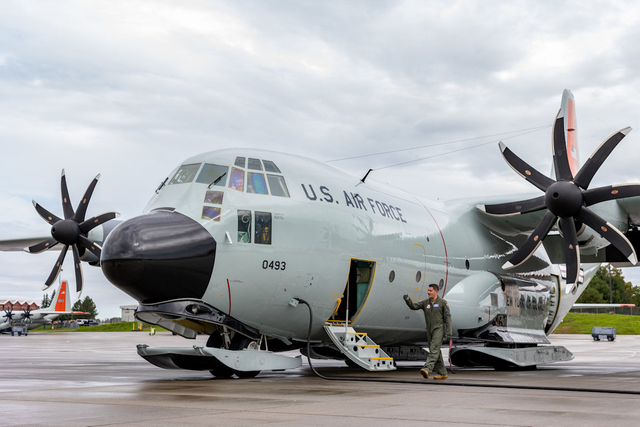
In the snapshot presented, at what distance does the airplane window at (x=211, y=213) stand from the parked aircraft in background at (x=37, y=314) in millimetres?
63446

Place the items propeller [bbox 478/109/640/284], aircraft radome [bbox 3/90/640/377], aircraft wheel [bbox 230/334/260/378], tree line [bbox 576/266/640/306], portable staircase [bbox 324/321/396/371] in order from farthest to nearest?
tree line [bbox 576/266/640/306]
propeller [bbox 478/109/640/284]
portable staircase [bbox 324/321/396/371]
aircraft wheel [bbox 230/334/260/378]
aircraft radome [bbox 3/90/640/377]

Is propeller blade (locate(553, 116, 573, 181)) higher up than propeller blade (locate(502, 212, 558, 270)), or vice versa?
propeller blade (locate(553, 116, 573, 181))

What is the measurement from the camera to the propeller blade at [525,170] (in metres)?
14.9

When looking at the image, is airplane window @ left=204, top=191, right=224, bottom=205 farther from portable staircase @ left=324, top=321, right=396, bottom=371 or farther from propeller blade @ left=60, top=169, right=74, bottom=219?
propeller blade @ left=60, top=169, right=74, bottom=219

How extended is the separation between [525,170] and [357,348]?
631cm

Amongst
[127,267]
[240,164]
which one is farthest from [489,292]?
[127,267]

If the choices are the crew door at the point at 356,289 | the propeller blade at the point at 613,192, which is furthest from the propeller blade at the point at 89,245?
the propeller blade at the point at 613,192

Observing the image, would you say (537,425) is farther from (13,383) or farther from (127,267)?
(13,383)

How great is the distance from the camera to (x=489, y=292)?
15828mm

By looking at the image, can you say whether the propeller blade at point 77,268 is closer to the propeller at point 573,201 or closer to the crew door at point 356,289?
the crew door at point 356,289

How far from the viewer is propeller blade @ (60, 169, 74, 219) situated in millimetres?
17875

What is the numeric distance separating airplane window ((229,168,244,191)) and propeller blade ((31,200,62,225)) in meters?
9.40

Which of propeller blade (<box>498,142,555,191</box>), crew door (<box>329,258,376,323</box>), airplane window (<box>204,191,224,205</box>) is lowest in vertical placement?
crew door (<box>329,258,376,323</box>)

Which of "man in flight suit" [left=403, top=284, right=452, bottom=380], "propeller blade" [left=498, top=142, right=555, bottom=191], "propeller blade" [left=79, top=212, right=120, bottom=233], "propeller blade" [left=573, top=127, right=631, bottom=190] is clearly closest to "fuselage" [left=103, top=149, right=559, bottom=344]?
"man in flight suit" [left=403, top=284, right=452, bottom=380]
